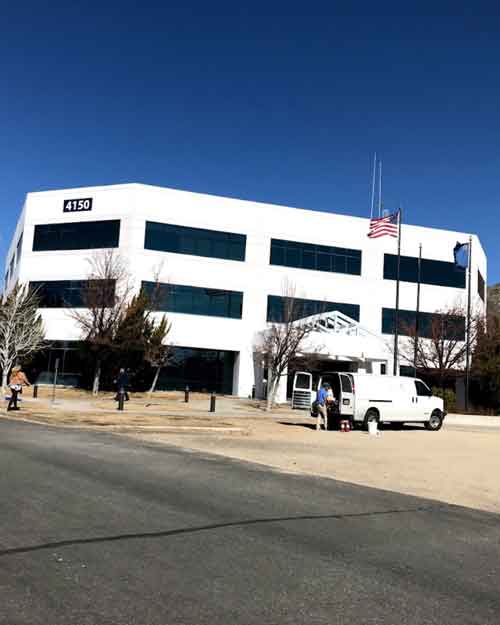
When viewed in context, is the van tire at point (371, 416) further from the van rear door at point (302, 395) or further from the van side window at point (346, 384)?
the van rear door at point (302, 395)

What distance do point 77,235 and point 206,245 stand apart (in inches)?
352

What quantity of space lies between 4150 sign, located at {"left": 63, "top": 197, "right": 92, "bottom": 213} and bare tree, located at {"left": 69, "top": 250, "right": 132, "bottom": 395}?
389 cm

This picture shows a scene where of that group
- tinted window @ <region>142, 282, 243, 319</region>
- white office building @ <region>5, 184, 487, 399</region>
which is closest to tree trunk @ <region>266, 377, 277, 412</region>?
white office building @ <region>5, 184, 487, 399</region>

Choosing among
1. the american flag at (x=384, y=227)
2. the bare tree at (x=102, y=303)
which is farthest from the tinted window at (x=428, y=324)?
the bare tree at (x=102, y=303)

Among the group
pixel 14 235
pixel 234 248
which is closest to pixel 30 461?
pixel 234 248

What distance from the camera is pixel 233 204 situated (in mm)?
47156

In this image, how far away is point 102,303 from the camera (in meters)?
40.5

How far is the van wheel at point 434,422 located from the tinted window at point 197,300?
21.4m

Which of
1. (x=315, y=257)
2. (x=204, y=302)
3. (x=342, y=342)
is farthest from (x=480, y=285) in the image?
(x=204, y=302)

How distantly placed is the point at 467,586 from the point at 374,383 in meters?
19.5

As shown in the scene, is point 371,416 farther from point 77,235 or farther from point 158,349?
point 77,235

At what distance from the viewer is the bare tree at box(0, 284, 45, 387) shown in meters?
36.8

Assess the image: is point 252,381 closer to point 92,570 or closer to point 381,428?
point 381,428

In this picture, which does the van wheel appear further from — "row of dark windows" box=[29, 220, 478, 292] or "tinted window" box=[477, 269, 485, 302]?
"tinted window" box=[477, 269, 485, 302]
